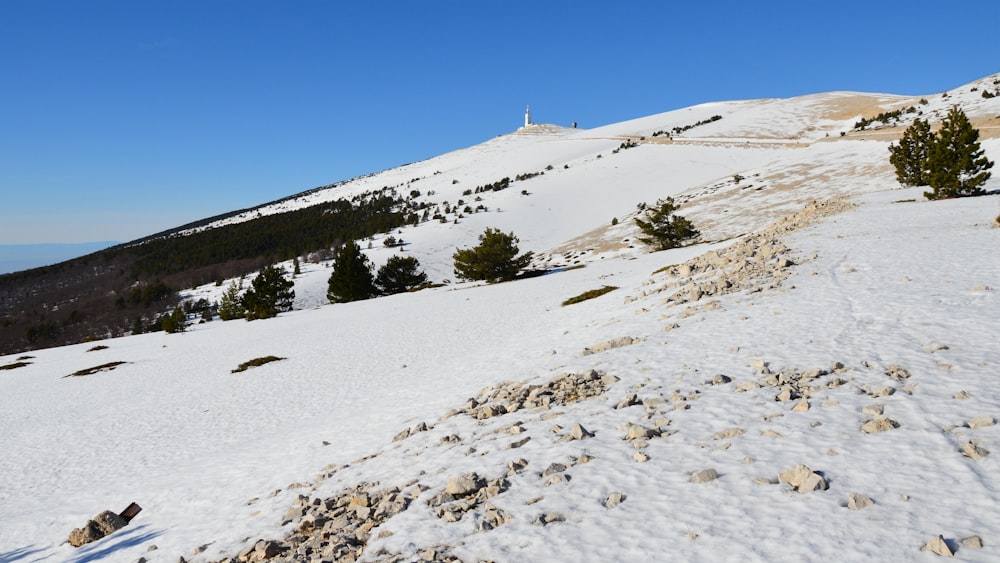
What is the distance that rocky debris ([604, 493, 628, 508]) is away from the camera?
530cm

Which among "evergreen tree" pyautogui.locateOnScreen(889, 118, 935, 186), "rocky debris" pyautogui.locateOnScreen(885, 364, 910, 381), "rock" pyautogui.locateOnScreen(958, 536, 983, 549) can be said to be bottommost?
"rock" pyautogui.locateOnScreen(958, 536, 983, 549)

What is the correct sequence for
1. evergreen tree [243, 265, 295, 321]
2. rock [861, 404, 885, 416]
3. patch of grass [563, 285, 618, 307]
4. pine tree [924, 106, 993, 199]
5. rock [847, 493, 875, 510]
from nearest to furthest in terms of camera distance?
1. rock [847, 493, 875, 510]
2. rock [861, 404, 885, 416]
3. patch of grass [563, 285, 618, 307]
4. pine tree [924, 106, 993, 199]
5. evergreen tree [243, 265, 295, 321]

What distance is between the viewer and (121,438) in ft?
46.5

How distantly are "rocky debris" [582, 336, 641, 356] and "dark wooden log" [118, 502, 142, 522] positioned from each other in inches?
370

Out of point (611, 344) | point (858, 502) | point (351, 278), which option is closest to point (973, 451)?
point (858, 502)

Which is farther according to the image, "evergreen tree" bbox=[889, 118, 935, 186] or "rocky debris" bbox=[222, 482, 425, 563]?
"evergreen tree" bbox=[889, 118, 935, 186]

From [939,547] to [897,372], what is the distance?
4.12 meters

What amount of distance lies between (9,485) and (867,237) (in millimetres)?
26522

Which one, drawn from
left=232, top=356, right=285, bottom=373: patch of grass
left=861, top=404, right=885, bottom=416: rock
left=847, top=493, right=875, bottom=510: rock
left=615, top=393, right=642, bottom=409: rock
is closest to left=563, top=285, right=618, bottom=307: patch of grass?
left=232, top=356, right=285, bottom=373: patch of grass

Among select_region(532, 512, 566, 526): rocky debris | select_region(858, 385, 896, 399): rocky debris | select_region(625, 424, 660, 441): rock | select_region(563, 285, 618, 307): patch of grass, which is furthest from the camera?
select_region(563, 285, 618, 307): patch of grass

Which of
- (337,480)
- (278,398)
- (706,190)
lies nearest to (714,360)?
(337,480)

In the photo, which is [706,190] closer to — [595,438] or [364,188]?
[595,438]

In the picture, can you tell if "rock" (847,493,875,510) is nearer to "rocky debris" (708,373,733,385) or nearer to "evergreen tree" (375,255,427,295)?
"rocky debris" (708,373,733,385)

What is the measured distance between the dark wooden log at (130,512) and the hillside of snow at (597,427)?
321 millimetres
